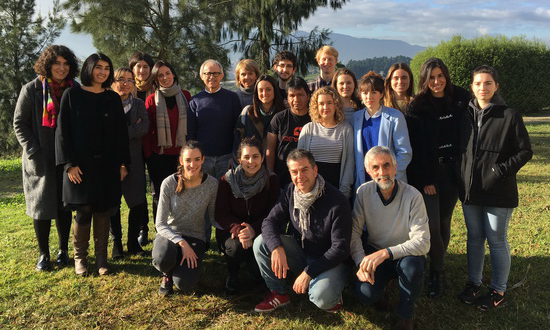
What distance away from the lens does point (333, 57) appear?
186 inches

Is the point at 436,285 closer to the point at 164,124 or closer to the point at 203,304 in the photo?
the point at 203,304

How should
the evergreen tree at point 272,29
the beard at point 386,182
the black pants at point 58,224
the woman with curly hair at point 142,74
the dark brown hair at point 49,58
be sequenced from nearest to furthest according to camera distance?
the beard at point 386,182
the dark brown hair at point 49,58
the black pants at point 58,224
the woman with curly hair at point 142,74
the evergreen tree at point 272,29

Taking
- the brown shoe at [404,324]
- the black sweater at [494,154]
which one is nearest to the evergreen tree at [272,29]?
the black sweater at [494,154]

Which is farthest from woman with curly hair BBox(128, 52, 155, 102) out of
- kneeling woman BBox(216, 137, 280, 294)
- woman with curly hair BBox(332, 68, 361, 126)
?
woman with curly hair BBox(332, 68, 361, 126)

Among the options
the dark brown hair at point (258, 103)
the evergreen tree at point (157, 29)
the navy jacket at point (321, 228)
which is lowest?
the navy jacket at point (321, 228)

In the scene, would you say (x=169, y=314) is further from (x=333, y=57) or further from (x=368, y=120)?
(x=333, y=57)

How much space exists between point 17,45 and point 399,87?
1881 cm

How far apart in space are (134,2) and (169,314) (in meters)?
9.94

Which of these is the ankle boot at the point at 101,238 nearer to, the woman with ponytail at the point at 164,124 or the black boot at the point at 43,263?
the black boot at the point at 43,263

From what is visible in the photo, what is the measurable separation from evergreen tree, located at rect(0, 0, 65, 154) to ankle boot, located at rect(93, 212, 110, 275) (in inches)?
657

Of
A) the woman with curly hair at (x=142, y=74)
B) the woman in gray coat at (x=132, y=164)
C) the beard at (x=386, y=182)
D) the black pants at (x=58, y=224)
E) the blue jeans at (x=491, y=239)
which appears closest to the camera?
the beard at (x=386, y=182)

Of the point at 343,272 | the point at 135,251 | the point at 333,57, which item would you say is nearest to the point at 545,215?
the point at 333,57

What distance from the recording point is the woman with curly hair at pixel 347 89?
3.89 m

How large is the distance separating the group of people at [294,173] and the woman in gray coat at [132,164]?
1cm
